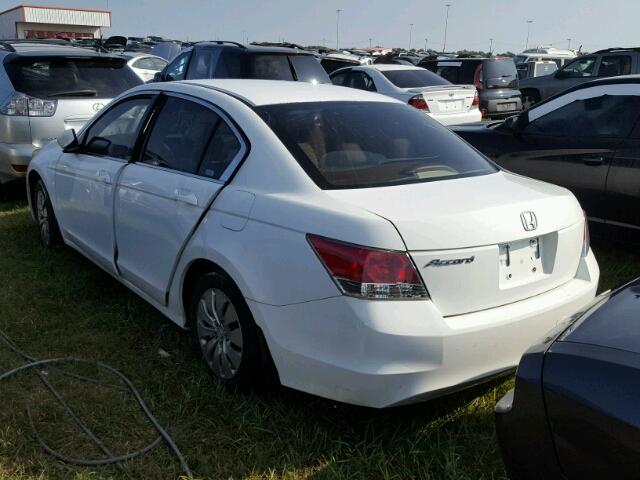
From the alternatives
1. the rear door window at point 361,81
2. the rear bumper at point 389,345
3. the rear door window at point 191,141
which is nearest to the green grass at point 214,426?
the rear bumper at point 389,345

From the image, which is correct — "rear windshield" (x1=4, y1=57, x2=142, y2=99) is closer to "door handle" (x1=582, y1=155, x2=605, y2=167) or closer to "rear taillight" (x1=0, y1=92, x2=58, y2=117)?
"rear taillight" (x1=0, y1=92, x2=58, y2=117)

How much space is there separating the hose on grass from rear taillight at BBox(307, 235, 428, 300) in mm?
1014

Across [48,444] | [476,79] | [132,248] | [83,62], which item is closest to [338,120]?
[132,248]

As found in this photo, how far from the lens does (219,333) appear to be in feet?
10.5

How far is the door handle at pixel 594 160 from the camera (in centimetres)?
503

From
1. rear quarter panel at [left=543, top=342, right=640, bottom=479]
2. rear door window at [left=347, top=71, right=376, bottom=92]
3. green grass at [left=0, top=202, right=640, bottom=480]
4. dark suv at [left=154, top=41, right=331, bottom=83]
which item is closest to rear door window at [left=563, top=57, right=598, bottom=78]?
rear door window at [left=347, top=71, right=376, bottom=92]

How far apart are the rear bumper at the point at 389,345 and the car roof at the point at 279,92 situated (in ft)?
3.96

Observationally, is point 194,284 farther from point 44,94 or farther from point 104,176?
point 44,94

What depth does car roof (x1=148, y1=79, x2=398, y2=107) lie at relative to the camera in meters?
3.48

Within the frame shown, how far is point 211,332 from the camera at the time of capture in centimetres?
327

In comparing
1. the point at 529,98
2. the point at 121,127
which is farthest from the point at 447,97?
the point at 121,127

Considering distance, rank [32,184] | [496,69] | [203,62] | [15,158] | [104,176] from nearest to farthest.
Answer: [104,176] < [32,184] < [15,158] < [203,62] < [496,69]

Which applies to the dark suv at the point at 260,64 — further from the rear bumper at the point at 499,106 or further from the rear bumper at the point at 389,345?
the rear bumper at the point at 389,345

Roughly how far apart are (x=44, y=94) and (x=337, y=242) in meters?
5.01
